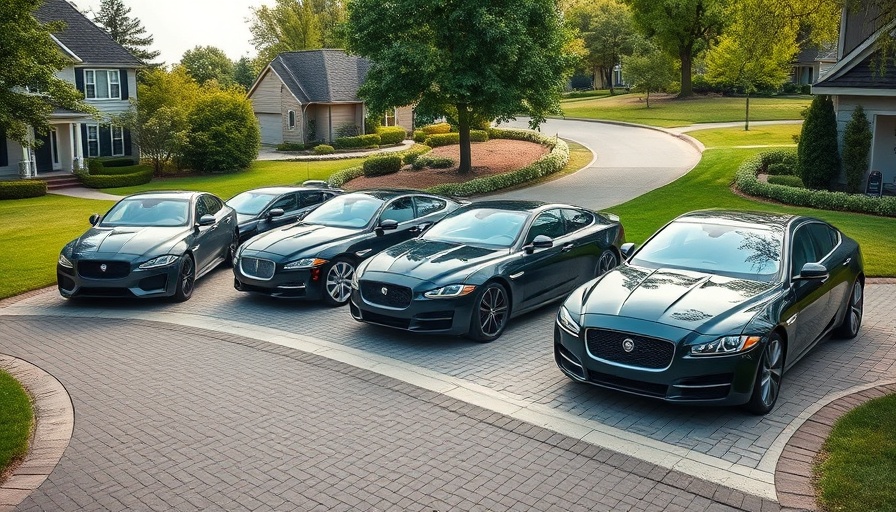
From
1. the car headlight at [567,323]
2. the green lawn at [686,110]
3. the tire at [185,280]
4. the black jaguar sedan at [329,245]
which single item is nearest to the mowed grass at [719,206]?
the black jaguar sedan at [329,245]

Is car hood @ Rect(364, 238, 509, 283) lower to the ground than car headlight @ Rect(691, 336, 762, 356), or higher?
higher

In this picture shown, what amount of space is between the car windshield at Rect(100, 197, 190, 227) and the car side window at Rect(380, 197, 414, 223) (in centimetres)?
331

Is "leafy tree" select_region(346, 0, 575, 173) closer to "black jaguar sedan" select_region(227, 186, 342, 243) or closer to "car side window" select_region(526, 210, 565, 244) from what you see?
"black jaguar sedan" select_region(227, 186, 342, 243)

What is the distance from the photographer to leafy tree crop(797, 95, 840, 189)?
72.1 ft

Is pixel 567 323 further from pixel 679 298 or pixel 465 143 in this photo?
pixel 465 143

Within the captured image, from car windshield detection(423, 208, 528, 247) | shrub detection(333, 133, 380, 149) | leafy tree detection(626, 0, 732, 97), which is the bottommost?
car windshield detection(423, 208, 528, 247)

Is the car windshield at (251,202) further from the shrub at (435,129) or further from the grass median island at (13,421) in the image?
the shrub at (435,129)

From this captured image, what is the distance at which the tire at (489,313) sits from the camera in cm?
980

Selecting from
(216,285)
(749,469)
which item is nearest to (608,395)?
(749,469)

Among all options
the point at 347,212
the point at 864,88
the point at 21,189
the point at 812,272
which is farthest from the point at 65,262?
the point at 21,189

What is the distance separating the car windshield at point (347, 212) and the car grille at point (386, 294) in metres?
2.73

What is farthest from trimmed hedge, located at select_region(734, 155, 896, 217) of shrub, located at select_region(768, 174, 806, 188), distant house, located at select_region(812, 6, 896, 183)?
distant house, located at select_region(812, 6, 896, 183)

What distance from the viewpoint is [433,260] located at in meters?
10.2

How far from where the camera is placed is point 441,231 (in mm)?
11422
